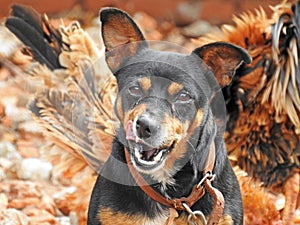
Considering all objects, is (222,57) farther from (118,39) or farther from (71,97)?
(71,97)

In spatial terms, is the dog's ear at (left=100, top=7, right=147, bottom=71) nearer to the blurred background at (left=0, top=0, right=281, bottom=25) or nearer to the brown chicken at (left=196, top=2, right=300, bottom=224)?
the brown chicken at (left=196, top=2, right=300, bottom=224)

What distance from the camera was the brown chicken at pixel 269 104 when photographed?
2145 millimetres

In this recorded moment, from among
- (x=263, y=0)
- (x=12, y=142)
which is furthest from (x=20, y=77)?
(x=263, y=0)

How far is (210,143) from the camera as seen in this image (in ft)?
5.13

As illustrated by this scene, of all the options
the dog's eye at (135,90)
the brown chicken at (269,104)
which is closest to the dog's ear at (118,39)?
the dog's eye at (135,90)

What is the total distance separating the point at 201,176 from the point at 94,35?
1699 mm

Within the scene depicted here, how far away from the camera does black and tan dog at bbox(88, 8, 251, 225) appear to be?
1.49m

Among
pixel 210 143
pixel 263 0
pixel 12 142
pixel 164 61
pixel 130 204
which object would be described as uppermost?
pixel 164 61

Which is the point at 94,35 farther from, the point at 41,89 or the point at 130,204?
the point at 130,204

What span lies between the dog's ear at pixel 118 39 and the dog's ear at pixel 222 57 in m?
0.12

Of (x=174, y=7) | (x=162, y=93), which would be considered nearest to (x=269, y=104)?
(x=162, y=93)

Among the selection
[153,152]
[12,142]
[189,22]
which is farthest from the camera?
[189,22]

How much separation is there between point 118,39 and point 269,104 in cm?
69

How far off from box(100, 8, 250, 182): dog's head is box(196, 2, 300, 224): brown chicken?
59 centimetres
